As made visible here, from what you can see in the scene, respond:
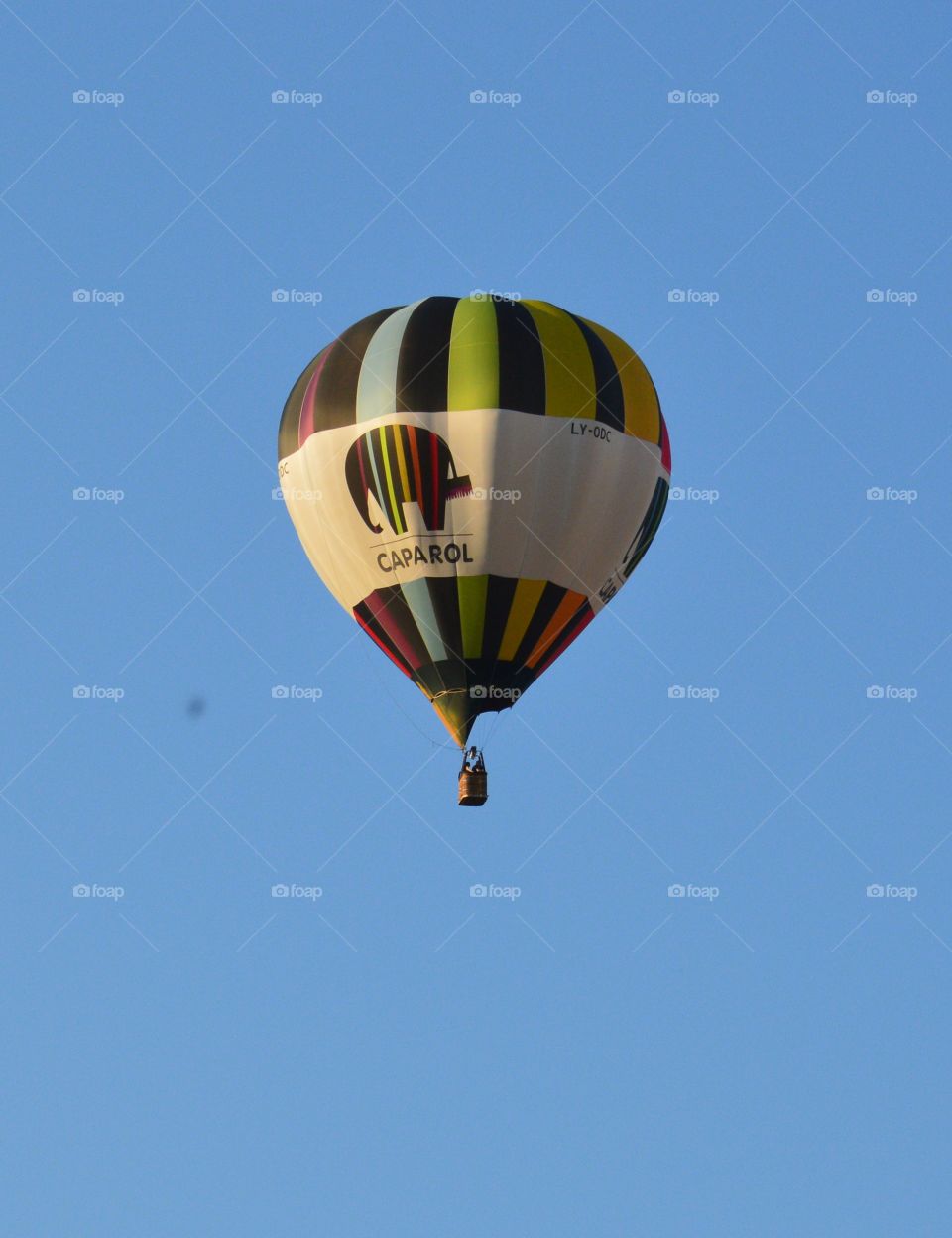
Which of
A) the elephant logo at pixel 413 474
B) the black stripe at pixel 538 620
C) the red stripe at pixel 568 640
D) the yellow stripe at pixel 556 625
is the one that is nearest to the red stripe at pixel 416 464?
the elephant logo at pixel 413 474

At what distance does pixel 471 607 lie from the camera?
165ft

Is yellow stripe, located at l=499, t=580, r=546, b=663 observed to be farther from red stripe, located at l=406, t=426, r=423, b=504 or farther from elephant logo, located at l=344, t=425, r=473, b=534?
red stripe, located at l=406, t=426, r=423, b=504

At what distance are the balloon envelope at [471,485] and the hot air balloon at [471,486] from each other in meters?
0.02

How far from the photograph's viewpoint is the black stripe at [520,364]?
5019 cm

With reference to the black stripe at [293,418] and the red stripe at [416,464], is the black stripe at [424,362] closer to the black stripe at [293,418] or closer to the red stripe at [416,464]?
the red stripe at [416,464]

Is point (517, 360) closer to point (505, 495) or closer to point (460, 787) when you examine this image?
point (505, 495)

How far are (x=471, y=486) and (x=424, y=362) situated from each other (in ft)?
5.78

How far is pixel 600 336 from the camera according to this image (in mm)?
51625

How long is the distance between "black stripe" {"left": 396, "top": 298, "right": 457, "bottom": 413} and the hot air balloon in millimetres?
18

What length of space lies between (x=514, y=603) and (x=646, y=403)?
3350 mm

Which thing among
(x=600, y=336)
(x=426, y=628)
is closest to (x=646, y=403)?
(x=600, y=336)

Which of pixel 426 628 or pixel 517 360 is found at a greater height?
pixel 517 360

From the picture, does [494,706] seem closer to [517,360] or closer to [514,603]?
[514,603]

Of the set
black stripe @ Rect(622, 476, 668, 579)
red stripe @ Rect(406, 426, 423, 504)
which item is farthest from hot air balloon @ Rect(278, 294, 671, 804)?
black stripe @ Rect(622, 476, 668, 579)
